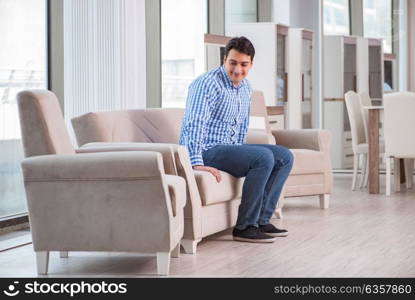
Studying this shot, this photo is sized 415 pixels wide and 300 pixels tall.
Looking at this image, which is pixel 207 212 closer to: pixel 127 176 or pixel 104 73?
pixel 127 176

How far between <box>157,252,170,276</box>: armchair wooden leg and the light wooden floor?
0.17 feet

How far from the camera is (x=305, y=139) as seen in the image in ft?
22.5

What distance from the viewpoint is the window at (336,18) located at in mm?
10352

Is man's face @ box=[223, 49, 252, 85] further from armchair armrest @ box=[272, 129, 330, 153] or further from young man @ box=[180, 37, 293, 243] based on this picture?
armchair armrest @ box=[272, 129, 330, 153]

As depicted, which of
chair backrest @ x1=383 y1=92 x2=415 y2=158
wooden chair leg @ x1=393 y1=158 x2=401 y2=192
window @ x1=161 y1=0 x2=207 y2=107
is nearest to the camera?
chair backrest @ x1=383 y1=92 x2=415 y2=158

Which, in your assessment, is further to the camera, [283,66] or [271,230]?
[283,66]

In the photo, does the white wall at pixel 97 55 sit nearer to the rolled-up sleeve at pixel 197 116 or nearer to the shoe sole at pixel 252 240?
the rolled-up sleeve at pixel 197 116

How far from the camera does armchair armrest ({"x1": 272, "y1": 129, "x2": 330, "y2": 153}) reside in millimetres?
6820

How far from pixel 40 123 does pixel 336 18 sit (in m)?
6.89

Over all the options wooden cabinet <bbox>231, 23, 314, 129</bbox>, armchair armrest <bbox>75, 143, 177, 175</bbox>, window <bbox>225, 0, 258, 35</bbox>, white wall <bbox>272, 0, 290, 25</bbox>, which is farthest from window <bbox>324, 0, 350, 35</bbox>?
armchair armrest <bbox>75, 143, 177, 175</bbox>

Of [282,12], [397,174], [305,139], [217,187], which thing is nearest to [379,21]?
[282,12]

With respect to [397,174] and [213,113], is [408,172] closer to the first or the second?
[397,174]

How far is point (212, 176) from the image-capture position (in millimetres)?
A: 4828

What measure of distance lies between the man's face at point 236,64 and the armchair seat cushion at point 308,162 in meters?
1.64
